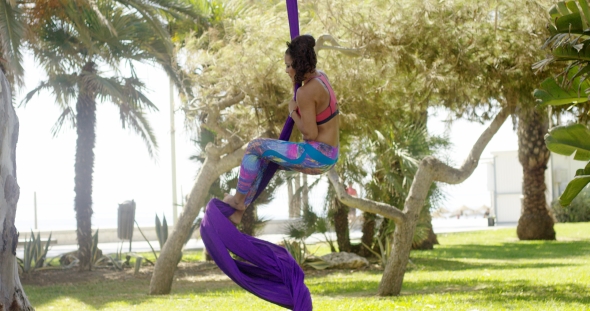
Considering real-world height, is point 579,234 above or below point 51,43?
below

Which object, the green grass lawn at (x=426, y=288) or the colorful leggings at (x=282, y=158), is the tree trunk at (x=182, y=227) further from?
the colorful leggings at (x=282, y=158)

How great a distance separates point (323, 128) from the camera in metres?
5.80

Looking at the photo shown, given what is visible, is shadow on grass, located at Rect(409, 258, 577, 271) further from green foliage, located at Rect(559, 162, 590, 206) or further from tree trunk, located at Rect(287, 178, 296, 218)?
green foliage, located at Rect(559, 162, 590, 206)

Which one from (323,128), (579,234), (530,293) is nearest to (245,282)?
(323,128)

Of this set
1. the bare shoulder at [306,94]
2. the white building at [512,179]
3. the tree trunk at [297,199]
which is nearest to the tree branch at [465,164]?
the bare shoulder at [306,94]

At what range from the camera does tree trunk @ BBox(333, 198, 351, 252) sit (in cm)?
1797

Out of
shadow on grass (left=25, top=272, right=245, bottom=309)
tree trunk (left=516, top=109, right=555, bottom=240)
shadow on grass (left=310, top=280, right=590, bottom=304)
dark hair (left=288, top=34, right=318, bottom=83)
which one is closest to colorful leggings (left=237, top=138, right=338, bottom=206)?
dark hair (left=288, top=34, right=318, bottom=83)

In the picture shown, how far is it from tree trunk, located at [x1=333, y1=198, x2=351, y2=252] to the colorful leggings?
1191 cm

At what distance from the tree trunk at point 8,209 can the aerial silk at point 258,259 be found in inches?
62.3

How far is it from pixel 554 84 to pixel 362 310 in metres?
3.56

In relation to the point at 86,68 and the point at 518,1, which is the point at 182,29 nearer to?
the point at 86,68

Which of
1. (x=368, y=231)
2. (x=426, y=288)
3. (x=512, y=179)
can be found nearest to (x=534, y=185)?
(x=368, y=231)

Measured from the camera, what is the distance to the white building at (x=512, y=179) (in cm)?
3500

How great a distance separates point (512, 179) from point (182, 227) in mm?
27982
